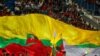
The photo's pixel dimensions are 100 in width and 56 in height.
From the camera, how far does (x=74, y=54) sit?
704cm

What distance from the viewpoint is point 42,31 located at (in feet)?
22.5

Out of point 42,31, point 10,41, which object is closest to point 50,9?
point 42,31

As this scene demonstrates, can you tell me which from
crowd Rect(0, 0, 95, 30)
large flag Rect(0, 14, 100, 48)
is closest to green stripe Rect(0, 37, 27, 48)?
large flag Rect(0, 14, 100, 48)

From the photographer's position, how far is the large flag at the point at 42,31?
6601 mm

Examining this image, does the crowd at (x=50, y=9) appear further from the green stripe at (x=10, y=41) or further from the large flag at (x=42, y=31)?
the green stripe at (x=10, y=41)

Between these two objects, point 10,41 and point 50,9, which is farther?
point 50,9

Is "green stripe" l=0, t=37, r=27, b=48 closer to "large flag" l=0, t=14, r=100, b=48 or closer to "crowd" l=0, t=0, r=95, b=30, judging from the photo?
"large flag" l=0, t=14, r=100, b=48

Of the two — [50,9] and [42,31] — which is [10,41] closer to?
[42,31]

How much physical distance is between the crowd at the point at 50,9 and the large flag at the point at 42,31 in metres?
1.91

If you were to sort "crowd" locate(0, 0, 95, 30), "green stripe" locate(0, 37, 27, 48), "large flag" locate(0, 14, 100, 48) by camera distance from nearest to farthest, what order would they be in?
"green stripe" locate(0, 37, 27, 48) → "large flag" locate(0, 14, 100, 48) → "crowd" locate(0, 0, 95, 30)

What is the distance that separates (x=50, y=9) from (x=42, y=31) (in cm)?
300

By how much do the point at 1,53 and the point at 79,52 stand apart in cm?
175

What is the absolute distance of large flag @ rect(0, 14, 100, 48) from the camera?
6601 mm

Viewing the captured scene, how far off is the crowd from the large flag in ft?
6.27
